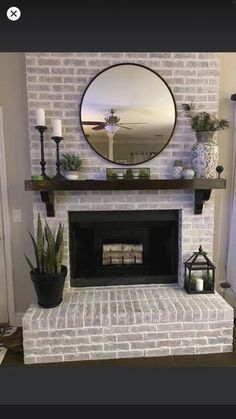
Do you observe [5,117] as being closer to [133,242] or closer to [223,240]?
[133,242]

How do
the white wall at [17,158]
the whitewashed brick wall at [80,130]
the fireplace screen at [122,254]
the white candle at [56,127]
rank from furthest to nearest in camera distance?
the fireplace screen at [122,254]
the white wall at [17,158]
the whitewashed brick wall at [80,130]
the white candle at [56,127]

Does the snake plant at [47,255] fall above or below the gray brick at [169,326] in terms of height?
above

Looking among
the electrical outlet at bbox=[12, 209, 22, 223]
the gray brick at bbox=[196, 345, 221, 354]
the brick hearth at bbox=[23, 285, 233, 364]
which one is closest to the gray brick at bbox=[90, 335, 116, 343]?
the brick hearth at bbox=[23, 285, 233, 364]

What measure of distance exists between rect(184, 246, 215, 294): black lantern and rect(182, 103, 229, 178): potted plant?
691 millimetres

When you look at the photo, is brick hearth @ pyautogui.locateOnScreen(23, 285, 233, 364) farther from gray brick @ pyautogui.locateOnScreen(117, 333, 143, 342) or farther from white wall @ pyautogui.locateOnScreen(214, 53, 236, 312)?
white wall @ pyautogui.locateOnScreen(214, 53, 236, 312)

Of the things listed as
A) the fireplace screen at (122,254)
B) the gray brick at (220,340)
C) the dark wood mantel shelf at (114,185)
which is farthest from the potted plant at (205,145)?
the gray brick at (220,340)

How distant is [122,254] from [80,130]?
47.4 inches

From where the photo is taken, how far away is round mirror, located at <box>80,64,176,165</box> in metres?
2.39

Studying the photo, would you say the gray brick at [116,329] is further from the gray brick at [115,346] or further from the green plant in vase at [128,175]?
the green plant in vase at [128,175]

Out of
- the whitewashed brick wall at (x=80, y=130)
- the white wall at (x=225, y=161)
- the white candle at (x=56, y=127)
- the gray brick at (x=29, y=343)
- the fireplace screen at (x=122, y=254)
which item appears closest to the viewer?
the gray brick at (x=29, y=343)

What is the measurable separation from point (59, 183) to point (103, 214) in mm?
525

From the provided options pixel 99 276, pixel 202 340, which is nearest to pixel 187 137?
pixel 99 276

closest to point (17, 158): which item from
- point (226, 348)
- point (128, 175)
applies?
point (128, 175)

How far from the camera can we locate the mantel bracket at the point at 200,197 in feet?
8.16
